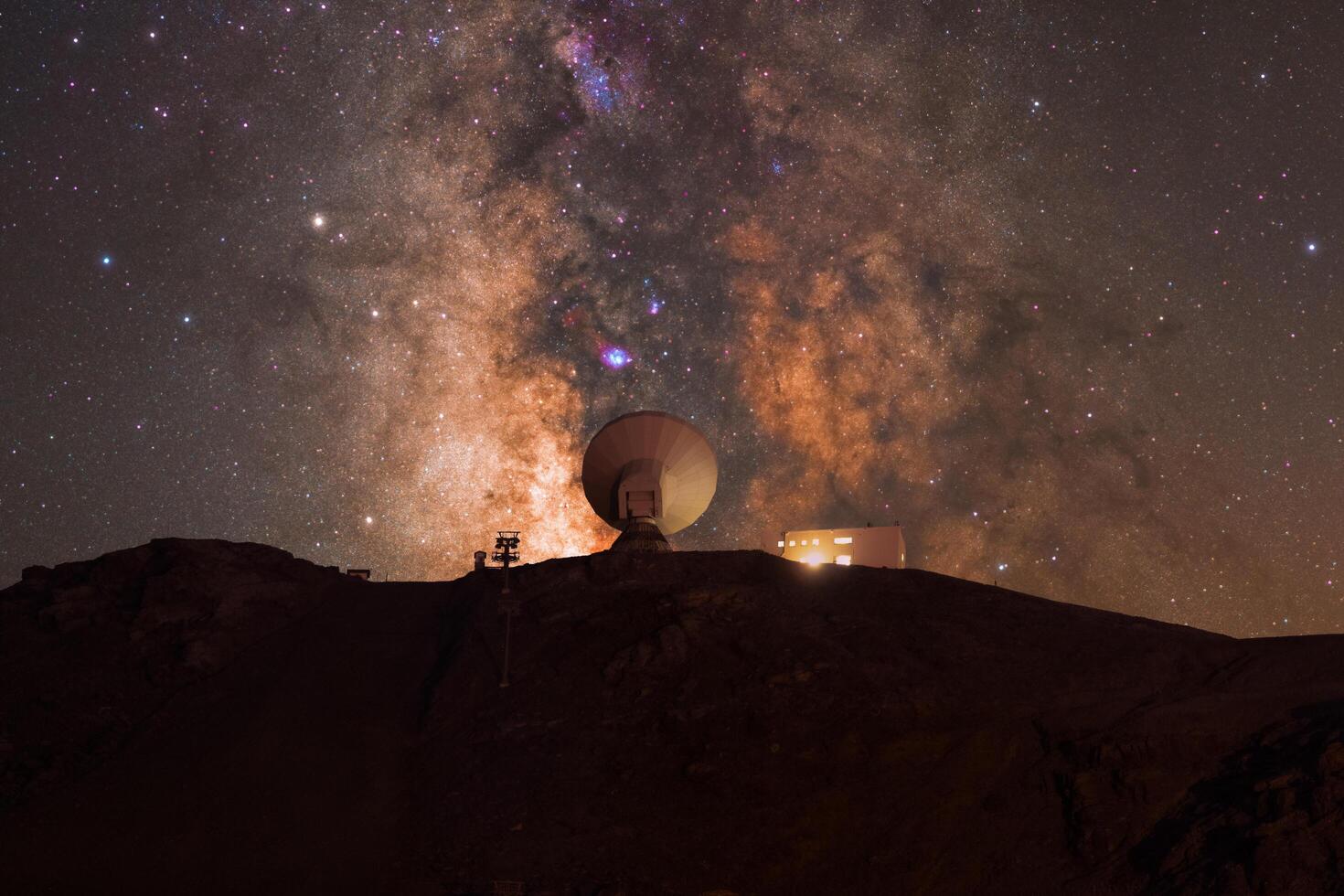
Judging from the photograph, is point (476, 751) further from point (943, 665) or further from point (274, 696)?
point (943, 665)

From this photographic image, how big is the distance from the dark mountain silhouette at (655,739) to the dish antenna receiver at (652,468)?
8185 millimetres

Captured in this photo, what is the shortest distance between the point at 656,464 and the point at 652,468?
0.37 meters

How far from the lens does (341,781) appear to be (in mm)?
26359

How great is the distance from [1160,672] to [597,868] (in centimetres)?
1696

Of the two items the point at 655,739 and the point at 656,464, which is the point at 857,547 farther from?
the point at 655,739

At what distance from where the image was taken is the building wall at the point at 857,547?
169 feet

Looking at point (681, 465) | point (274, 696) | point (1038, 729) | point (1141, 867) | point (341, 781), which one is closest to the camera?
point (1141, 867)

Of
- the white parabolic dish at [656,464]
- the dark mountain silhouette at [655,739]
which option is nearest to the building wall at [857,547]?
the white parabolic dish at [656,464]

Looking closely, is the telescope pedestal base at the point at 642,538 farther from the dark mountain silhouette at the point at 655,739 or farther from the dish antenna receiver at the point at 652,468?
the dark mountain silhouette at the point at 655,739

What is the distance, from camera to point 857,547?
171 feet

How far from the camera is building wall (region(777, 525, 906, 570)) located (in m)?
51.4

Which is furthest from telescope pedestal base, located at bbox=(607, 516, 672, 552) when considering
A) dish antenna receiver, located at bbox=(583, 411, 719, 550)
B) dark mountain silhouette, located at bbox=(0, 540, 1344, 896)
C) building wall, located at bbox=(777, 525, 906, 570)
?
building wall, located at bbox=(777, 525, 906, 570)

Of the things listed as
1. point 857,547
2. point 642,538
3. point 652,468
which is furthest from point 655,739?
point 857,547

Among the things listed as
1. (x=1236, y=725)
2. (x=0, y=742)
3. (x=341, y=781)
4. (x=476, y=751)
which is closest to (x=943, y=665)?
(x=1236, y=725)
